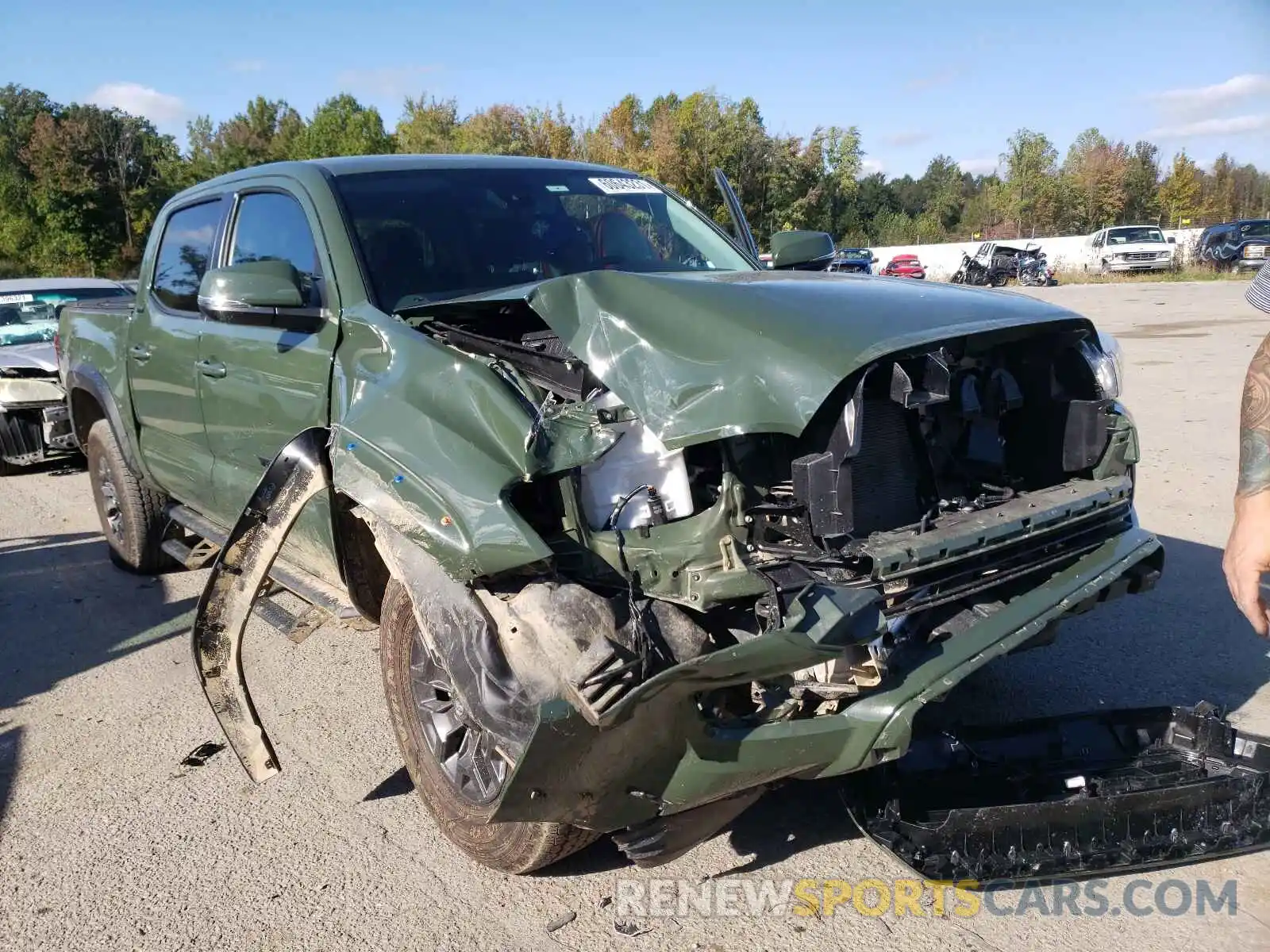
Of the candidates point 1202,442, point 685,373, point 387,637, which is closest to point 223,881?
point 387,637

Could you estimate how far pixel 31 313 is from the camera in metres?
9.52

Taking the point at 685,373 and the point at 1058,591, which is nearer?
the point at 685,373

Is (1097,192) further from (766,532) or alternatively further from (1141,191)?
(766,532)

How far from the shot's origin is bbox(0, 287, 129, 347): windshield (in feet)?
30.5

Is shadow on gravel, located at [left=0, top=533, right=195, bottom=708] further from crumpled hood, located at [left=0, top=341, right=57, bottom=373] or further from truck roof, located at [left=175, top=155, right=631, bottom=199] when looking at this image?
crumpled hood, located at [left=0, top=341, right=57, bottom=373]

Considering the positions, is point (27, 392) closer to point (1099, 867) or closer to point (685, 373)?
point (685, 373)

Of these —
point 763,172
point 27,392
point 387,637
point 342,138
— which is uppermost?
point 342,138

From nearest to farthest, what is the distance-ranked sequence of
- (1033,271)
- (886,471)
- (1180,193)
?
1. (886,471)
2. (1033,271)
3. (1180,193)

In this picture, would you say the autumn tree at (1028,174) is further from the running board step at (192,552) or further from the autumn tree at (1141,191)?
the running board step at (192,552)

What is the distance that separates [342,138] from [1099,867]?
47.4 metres

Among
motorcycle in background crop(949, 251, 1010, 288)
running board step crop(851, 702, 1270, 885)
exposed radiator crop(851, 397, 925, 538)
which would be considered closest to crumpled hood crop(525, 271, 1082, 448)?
exposed radiator crop(851, 397, 925, 538)

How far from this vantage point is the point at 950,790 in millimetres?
2850

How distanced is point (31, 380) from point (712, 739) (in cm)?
822

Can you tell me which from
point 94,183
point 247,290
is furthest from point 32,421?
point 94,183
